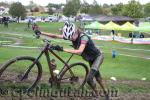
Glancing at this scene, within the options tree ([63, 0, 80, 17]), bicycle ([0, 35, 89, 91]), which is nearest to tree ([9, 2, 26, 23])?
tree ([63, 0, 80, 17])

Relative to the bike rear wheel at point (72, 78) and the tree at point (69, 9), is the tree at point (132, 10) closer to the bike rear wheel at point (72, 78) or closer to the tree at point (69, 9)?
the tree at point (69, 9)

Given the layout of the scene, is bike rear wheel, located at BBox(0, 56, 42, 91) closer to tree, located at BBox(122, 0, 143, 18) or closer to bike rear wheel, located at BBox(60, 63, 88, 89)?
bike rear wheel, located at BBox(60, 63, 88, 89)

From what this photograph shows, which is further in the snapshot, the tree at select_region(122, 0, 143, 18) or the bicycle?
the tree at select_region(122, 0, 143, 18)

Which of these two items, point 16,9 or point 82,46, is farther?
point 16,9

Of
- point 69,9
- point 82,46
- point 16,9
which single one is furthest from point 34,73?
point 69,9

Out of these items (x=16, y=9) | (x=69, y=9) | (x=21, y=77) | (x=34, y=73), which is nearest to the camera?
(x=21, y=77)

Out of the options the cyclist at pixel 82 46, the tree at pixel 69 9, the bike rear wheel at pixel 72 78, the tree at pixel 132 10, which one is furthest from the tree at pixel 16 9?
the cyclist at pixel 82 46

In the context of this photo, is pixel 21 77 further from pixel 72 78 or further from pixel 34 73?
pixel 72 78

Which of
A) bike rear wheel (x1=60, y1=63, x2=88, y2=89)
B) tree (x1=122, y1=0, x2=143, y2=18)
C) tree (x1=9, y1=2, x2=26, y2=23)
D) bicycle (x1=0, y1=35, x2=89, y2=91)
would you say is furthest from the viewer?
tree (x1=122, y1=0, x2=143, y2=18)

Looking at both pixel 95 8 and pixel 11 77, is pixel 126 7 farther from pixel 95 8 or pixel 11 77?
pixel 11 77

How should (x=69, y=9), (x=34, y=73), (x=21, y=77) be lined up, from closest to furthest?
(x=21, y=77) < (x=34, y=73) < (x=69, y=9)

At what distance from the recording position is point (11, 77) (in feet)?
29.2

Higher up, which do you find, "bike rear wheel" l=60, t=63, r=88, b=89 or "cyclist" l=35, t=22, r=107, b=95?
"cyclist" l=35, t=22, r=107, b=95

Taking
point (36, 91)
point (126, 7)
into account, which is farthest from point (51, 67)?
point (126, 7)
